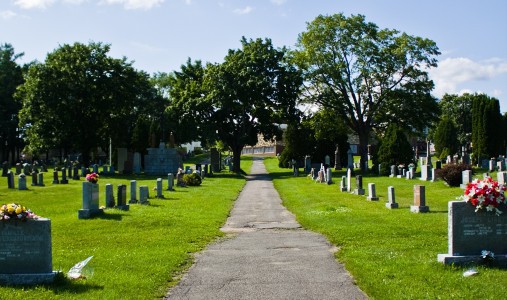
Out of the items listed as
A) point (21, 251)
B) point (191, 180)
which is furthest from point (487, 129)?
point (21, 251)

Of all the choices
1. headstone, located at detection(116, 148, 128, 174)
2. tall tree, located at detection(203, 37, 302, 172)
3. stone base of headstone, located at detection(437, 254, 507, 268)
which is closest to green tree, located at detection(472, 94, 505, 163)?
tall tree, located at detection(203, 37, 302, 172)

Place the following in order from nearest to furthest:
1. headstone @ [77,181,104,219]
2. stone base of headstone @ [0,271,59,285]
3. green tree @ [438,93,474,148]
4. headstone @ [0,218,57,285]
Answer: stone base of headstone @ [0,271,59,285] < headstone @ [0,218,57,285] < headstone @ [77,181,104,219] < green tree @ [438,93,474,148]

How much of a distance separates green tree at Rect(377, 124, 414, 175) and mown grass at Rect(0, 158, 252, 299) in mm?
21036

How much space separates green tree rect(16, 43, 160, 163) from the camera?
4981 centimetres

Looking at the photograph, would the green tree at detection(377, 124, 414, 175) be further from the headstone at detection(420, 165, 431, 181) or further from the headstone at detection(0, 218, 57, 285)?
the headstone at detection(0, 218, 57, 285)

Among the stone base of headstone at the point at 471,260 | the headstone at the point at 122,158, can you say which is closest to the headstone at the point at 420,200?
the stone base of headstone at the point at 471,260

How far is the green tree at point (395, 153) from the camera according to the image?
140 ft

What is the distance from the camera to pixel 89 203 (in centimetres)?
1766

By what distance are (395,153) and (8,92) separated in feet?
157

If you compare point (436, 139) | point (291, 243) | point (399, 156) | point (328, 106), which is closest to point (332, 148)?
point (328, 106)

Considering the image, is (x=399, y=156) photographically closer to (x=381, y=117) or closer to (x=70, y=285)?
(x=381, y=117)

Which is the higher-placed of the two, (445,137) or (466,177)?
(445,137)

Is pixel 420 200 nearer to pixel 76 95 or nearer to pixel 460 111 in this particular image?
pixel 76 95

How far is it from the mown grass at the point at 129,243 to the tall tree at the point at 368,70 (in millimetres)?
27700
